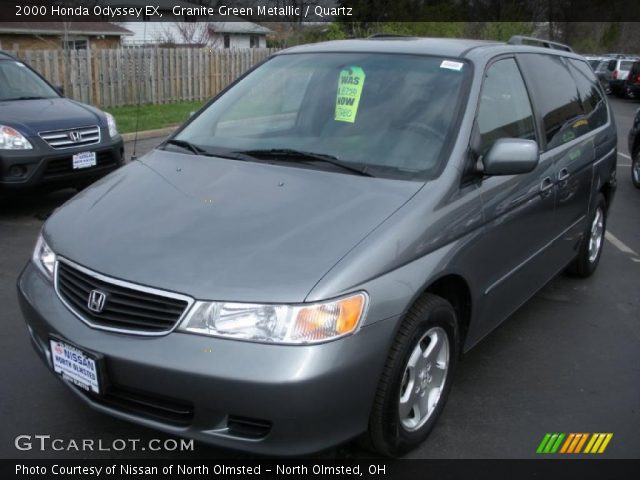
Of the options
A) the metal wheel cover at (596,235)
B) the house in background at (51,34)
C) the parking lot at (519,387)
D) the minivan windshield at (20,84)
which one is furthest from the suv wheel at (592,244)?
the house in background at (51,34)

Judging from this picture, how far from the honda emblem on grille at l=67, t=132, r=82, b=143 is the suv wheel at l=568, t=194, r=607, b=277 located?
5.05m

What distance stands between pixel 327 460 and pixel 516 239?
161 cm

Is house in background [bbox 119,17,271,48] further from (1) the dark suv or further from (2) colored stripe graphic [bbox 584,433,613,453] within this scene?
(2) colored stripe graphic [bbox 584,433,613,453]

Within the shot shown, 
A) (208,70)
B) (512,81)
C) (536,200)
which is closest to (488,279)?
(536,200)

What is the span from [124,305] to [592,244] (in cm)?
422

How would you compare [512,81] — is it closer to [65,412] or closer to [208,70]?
[65,412]

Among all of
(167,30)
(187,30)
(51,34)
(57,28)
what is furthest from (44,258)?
(167,30)

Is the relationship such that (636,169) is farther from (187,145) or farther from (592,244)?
(187,145)

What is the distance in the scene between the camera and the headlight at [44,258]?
9.75ft

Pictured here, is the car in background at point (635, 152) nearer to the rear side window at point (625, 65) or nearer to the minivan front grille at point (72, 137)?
the minivan front grille at point (72, 137)

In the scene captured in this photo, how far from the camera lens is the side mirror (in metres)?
3.26

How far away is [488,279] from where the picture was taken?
3.44 meters

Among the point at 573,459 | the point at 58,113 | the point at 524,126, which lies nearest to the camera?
the point at 573,459

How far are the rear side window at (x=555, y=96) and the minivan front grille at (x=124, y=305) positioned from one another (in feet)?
8.99
